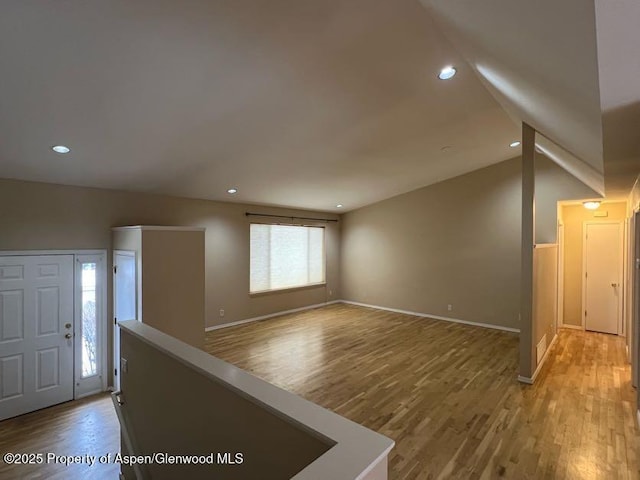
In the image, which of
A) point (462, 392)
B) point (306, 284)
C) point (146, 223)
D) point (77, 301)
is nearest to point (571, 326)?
point (462, 392)

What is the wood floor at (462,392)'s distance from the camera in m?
2.47

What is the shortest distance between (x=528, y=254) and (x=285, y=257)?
492 centimetres

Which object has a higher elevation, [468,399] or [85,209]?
[85,209]

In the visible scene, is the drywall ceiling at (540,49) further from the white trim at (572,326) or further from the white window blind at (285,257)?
the white window blind at (285,257)

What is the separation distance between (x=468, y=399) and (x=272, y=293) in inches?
180

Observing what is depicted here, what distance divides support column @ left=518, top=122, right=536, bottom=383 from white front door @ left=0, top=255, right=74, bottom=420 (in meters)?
5.73

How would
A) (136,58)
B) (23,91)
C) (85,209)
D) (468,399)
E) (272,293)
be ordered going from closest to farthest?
(136,58)
(23,91)
(468,399)
(85,209)
(272,293)

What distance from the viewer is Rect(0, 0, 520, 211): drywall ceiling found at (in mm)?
1936

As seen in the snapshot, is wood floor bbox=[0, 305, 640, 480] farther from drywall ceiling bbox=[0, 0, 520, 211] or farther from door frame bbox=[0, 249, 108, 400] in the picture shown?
drywall ceiling bbox=[0, 0, 520, 211]

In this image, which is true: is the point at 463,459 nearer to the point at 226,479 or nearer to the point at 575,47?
the point at 226,479

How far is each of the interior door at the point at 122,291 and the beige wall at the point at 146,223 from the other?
0.76 feet

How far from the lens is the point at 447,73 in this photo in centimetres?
292

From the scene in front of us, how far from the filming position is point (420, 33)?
2.36 m

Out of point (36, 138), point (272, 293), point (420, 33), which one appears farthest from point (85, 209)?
point (420, 33)
